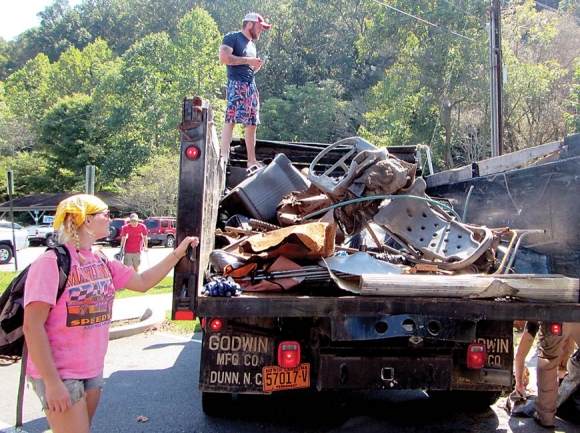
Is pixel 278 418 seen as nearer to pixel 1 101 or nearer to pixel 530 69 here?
pixel 530 69

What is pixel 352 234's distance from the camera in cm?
427

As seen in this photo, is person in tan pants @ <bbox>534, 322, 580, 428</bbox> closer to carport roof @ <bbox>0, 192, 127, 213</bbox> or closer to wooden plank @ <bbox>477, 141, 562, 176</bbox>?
wooden plank @ <bbox>477, 141, 562, 176</bbox>

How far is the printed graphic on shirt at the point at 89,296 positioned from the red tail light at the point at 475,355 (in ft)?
7.01

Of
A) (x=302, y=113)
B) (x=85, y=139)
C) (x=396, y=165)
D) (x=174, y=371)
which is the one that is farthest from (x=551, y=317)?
(x=85, y=139)

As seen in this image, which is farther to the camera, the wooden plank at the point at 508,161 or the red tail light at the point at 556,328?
the wooden plank at the point at 508,161

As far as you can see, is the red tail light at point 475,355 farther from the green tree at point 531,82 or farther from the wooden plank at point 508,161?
the green tree at point 531,82

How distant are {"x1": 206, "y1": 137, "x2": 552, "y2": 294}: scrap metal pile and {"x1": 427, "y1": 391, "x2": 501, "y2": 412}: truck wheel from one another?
117 cm

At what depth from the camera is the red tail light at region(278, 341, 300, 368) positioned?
3396 mm

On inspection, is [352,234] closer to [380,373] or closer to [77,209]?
[380,373]

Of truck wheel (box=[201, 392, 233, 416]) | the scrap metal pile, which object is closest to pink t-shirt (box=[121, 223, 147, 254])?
the scrap metal pile

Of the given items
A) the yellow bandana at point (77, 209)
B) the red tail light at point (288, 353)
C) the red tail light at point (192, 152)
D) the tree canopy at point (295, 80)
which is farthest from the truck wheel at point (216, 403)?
the tree canopy at point (295, 80)

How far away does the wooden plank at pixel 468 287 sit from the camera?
3061 mm

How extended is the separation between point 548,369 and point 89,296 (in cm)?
306

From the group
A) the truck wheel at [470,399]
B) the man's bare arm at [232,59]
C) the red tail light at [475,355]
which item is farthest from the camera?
the man's bare arm at [232,59]
